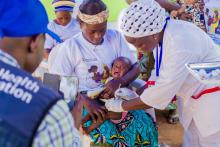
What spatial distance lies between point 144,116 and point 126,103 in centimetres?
33

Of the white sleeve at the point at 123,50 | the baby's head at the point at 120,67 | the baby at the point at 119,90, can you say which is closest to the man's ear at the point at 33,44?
the baby at the point at 119,90

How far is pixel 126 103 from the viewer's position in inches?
99.7

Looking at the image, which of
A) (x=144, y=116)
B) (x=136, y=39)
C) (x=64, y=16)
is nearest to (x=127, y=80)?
(x=144, y=116)

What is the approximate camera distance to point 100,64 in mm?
2920

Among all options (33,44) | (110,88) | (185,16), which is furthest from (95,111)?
(185,16)

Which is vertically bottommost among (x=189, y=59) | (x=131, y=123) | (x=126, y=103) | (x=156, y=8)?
(x=131, y=123)

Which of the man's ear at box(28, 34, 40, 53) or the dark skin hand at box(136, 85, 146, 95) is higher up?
the man's ear at box(28, 34, 40, 53)

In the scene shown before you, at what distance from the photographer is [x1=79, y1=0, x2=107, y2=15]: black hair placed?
2779mm

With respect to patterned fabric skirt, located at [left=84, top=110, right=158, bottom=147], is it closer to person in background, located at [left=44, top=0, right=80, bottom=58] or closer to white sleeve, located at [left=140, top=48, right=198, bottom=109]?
white sleeve, located at [left=140, top=48, right=198, bottom=109]

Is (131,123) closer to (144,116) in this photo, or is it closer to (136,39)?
(144,116)

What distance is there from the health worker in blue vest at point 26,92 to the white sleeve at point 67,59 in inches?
60.0

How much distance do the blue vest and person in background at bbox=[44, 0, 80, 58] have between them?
2872 mm

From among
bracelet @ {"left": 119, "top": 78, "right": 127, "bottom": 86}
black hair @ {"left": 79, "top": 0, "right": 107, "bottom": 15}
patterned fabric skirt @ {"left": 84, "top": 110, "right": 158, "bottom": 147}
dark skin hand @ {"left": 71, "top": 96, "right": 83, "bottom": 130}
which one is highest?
black hair @ {"left": 79, "top": 0, "right": 107, "bottom": 15}

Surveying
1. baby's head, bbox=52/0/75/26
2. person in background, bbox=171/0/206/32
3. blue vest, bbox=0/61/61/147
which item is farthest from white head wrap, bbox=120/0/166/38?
person in background, bbox=171/0/206/32
